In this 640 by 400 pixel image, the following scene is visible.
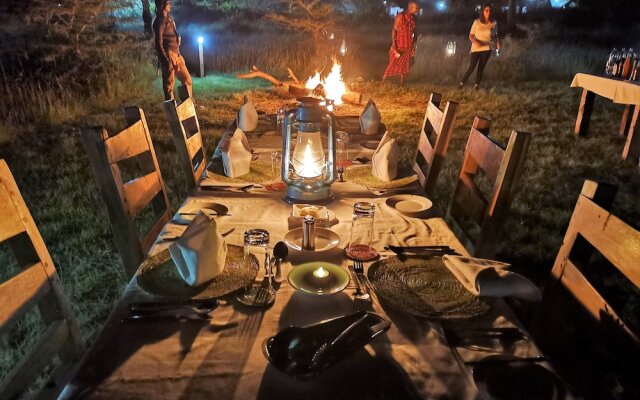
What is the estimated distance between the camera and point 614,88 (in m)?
4.85

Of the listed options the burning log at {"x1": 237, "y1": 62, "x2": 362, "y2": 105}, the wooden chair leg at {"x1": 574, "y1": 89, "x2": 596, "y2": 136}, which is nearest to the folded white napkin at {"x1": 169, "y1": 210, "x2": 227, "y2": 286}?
the burning log at {"x1": 237, "y1": 62, "x2": 362, "y2": 105}

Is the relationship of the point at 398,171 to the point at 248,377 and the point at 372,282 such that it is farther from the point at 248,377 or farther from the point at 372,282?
the point at 248,377

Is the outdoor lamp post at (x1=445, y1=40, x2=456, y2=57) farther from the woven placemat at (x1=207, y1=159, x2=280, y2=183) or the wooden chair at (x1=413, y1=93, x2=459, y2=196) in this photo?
the woven placemat at (x1=207, y1=159, x2=280, y2=183)

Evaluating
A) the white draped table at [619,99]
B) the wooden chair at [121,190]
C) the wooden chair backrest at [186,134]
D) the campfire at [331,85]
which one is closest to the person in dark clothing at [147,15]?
the campfire at [331,85]

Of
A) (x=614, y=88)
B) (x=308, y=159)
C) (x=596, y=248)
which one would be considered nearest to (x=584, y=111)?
(x=614, y=88)

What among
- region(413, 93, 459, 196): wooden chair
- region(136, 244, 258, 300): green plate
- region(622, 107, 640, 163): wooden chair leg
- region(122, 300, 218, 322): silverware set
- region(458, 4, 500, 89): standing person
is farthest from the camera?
region(458, 4, 500, 89): standing person

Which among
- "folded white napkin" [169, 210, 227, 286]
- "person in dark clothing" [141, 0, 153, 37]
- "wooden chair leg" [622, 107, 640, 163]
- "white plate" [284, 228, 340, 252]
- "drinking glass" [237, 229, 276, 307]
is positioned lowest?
"wooden chair leg" [622, 107, 640, 163]

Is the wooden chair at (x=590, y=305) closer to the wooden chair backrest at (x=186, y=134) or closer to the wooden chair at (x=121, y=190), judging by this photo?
the wooden chair at (x=121, y=190)

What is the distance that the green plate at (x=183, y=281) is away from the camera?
3.71ft

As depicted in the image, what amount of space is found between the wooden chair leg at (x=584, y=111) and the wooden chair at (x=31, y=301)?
5.95 metres

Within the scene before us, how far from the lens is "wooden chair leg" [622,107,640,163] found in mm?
4676

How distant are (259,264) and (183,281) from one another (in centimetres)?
22

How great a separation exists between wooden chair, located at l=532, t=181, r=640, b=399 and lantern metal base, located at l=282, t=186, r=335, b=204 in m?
0.84

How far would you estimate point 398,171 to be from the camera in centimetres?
214
